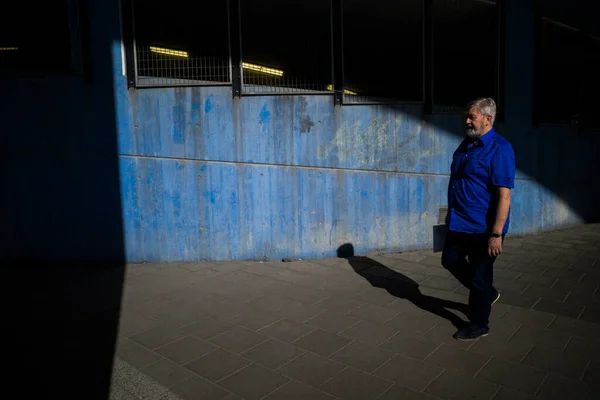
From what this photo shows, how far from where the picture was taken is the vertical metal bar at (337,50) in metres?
6.28

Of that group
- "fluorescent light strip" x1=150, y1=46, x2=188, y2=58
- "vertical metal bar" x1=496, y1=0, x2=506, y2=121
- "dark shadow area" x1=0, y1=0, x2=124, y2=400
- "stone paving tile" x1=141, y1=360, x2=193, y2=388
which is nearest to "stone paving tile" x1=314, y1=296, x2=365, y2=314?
"stone paving tile" x1=141, y1=360, x2=193, y2=388

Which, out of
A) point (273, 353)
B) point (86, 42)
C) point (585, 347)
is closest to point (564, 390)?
point (585, 347)

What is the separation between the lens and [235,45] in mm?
6223

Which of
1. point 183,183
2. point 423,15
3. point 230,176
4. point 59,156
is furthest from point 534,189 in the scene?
point 59,156

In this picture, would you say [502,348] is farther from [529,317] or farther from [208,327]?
[208,327]

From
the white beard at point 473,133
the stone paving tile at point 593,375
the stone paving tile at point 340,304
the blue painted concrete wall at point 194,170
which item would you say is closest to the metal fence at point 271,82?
the blue painted concrete wall at point 194,170

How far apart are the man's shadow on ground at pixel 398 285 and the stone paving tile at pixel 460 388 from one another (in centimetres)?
90

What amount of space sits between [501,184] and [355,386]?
5.89 ft

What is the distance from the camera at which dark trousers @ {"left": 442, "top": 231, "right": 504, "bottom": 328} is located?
3715 millimetres

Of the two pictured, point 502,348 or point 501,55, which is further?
point 501,55

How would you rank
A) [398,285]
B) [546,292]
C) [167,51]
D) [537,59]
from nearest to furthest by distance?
1. [546,292]
2. [398,285]
3. [167,51]
4. [537,59]

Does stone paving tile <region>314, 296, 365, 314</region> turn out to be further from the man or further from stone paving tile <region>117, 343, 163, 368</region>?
stone paving tile <region>117, 343, 163, 368</region>

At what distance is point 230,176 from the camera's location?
20.6 ft

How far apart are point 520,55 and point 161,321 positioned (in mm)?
6172
